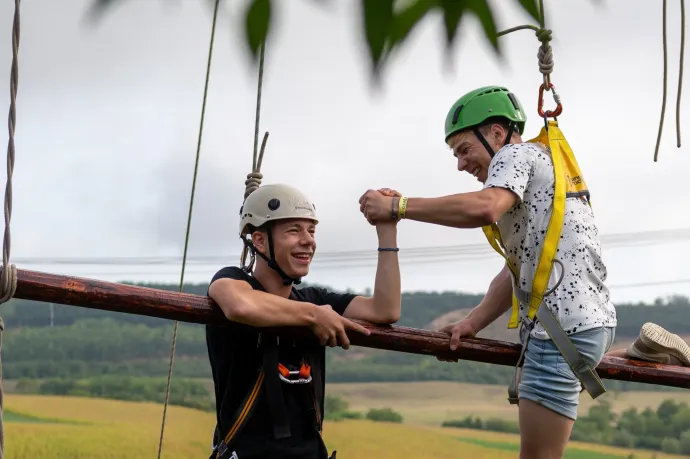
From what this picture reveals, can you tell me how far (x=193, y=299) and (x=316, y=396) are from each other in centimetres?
57

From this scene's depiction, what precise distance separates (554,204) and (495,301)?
625 mm

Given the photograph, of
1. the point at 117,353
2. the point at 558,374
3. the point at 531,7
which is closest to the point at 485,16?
the point at 531,7

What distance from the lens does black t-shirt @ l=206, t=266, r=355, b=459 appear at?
3.64 metres

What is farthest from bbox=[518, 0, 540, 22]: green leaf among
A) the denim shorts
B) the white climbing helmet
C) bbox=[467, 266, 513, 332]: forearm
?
bbox=[467, 266, 513, 332]: forearm

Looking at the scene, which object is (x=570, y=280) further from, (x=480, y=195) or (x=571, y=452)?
(x=571, y=452)

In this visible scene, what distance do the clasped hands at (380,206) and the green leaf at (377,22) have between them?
92.7 inches

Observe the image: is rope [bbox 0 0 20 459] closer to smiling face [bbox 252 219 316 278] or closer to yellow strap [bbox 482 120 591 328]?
smiling face [bbox 252 219 316 278]

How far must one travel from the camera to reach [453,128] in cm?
408

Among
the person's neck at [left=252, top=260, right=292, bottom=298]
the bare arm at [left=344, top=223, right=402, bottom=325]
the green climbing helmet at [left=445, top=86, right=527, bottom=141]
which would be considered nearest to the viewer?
the bare arm at [left=344, top=223, right=402, bottom=325]

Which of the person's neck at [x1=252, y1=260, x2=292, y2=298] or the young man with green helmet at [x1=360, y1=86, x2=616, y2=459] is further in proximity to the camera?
the person's neck at [x1=252, y1=260, x2=292, y2=298]

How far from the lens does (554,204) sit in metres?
3.83

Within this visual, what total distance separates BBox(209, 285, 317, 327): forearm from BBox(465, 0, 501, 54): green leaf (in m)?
2.23

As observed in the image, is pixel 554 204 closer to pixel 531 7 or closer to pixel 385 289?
pixel 385 289

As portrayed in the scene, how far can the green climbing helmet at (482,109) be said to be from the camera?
4.06m
